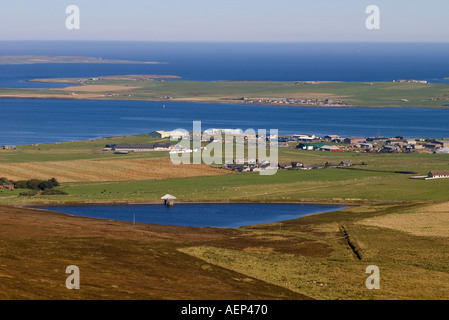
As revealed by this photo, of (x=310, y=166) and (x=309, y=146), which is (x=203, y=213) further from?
(x=309, y=146)

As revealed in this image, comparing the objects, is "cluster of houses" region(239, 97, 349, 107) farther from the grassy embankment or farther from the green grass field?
the green grass field

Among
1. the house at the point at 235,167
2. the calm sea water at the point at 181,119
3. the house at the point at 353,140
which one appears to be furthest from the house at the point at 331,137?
the house at the point at 235,167

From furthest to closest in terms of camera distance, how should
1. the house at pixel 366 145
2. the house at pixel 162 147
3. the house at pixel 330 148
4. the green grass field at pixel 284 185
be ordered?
the house at pixel 366 145 → the house at pixel 330 148 → the house at pixel 162 147 → the green grass field at pixel 284 185

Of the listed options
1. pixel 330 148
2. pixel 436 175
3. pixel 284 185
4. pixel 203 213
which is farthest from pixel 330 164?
pixel 203 213

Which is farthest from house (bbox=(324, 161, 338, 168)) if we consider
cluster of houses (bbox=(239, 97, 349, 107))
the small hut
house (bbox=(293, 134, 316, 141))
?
cluster of houses (bbox=(239, 97, 349, 107))

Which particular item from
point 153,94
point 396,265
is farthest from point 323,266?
point 153,94

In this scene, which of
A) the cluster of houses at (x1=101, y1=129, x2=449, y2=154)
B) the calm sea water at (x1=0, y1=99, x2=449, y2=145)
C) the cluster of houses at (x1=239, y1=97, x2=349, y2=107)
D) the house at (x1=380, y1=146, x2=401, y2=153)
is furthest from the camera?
the cluster of houses at (x1=239, y1=97, x2=349, y2=107)

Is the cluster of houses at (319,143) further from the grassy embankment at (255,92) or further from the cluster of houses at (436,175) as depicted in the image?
the grassy embankment at (255,92)
